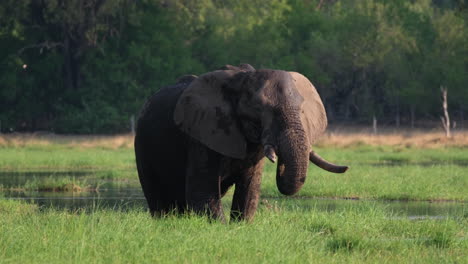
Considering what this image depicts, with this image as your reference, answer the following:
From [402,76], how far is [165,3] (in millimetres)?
12390

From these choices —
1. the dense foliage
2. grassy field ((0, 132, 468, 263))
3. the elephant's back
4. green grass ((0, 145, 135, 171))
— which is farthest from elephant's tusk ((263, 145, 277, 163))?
the dense foliage

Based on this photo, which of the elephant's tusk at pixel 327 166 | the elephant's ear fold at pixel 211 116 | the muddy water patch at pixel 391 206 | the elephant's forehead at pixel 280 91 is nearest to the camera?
the elephant's tusk at pixel 327 166

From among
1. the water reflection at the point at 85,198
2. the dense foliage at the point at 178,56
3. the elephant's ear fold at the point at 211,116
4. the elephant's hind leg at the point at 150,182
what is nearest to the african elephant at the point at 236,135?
the elephant's ear fold at the point at 211,116

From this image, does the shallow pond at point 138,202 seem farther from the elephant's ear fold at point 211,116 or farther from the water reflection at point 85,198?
the elephant's ear fold at point 211,116

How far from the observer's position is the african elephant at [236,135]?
9.48 m

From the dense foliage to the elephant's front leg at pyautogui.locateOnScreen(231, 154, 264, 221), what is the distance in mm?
36484

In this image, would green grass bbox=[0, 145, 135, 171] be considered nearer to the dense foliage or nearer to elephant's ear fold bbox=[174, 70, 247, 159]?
elephant's ear fold bbox=[174, 70, 247, 159]

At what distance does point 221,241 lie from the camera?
879 cm

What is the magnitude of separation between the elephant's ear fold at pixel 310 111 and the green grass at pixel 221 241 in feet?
3.32

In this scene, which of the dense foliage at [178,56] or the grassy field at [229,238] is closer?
the grassy field at [229,238]

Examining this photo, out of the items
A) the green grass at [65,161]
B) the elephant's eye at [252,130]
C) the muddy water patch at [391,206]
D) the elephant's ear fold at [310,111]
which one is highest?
the elephant's ear fold at [310,111]

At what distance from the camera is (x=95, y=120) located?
4903 cm

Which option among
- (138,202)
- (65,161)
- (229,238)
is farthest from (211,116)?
(65,161)

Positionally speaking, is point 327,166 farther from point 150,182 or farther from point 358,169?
point 358,169
